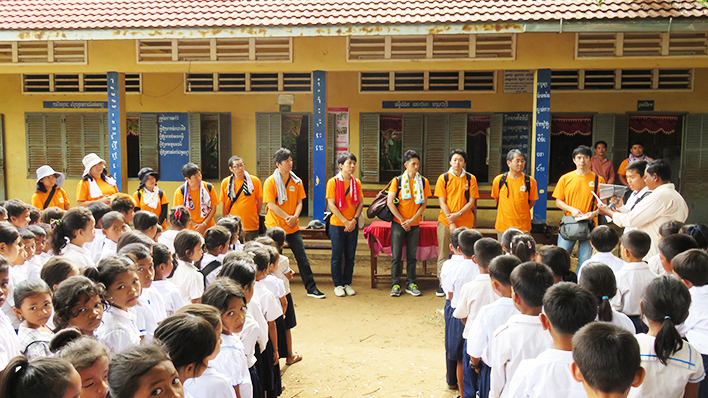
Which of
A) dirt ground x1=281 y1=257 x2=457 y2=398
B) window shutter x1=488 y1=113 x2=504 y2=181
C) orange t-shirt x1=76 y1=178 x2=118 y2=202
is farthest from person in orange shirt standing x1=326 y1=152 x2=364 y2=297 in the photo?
window shutter x1=488 y1=113 x2=504 y2=181

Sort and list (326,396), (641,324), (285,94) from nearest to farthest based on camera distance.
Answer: (641,324)
(326,396)
(285,94)

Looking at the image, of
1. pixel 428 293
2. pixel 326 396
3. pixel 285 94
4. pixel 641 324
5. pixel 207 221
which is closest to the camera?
pixel 641 324

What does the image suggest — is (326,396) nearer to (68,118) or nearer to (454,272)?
(454,272)

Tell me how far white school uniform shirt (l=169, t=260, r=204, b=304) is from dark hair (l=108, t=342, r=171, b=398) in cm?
184

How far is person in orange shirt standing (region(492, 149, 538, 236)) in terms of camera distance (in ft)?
20.0

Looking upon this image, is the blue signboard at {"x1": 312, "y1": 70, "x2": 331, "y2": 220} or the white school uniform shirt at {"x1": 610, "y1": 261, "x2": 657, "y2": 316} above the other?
the blue signboard at {"x1": 312, "y1": 70, "x2": 331, "y2": 220}

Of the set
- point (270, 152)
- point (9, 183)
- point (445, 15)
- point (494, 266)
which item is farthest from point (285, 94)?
point (494, 266)

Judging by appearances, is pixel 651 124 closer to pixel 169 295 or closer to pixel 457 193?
pixel 457 193

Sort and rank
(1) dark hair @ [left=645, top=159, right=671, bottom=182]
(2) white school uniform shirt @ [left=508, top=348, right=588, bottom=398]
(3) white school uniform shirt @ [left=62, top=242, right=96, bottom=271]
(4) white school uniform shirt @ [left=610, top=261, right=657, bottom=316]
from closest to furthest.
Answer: (2) white school uniform shirt @ [left=508, top=348, right=588, bottom=398]
(4) white school uniform shirt @ [left=610, top=261, right=657, bottom=316]
(3) white school uniform shirt @ [left=62, top=242, right=96, bottom=271]
(1) dark hair @ [left=645, top=159, right=671, bottom=182]

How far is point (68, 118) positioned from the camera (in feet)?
32.3

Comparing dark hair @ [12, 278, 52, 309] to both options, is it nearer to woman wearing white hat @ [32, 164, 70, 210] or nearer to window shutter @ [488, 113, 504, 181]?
woman wearing white hat @ [32, 164, 70, 210]

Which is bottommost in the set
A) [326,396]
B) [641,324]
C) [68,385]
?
[326,396]

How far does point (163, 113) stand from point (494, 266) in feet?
26.9

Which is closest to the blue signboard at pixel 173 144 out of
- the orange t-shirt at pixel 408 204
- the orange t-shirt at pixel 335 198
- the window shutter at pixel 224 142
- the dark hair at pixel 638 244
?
the window shutter at pixel 224 142
